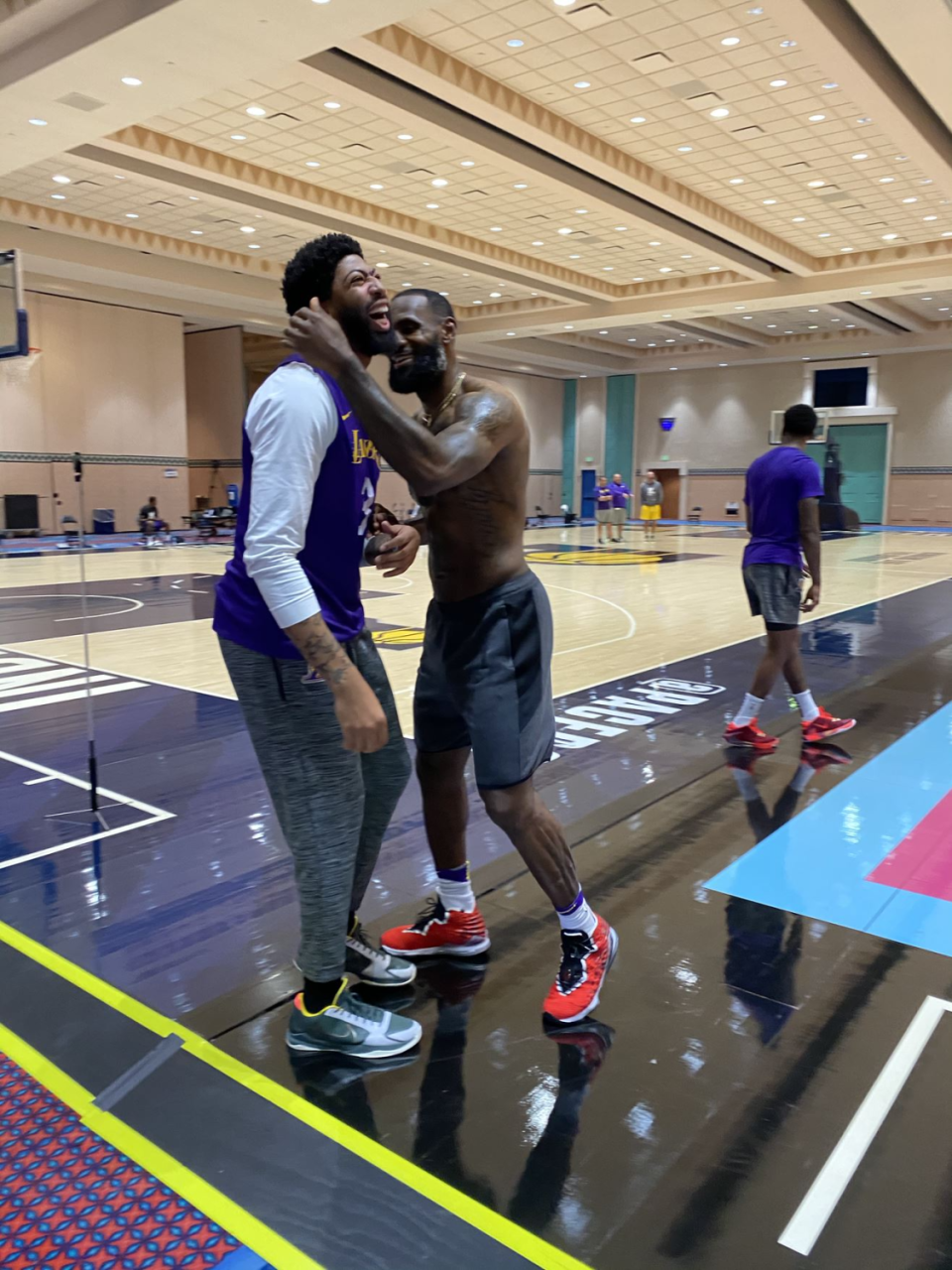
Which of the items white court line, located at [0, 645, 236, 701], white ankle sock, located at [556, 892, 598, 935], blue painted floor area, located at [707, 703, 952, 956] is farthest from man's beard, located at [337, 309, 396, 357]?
white court line, located at [0, 645, 236, 701]

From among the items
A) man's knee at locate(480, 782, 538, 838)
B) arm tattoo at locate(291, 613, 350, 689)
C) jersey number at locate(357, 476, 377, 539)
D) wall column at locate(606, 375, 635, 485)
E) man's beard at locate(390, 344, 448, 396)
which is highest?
wall column at locate(606, 375, 635, 485)

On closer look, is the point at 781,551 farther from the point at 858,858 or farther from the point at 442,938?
the point at 442,938

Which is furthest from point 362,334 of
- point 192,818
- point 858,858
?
point 858,858

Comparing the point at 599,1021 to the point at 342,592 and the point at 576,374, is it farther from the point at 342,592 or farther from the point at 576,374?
the point at 576,374

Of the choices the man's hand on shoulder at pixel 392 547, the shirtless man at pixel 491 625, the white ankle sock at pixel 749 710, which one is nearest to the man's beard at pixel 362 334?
the shirtless man at pixel 491 625

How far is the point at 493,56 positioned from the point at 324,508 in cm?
1032

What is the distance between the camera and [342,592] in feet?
6.54

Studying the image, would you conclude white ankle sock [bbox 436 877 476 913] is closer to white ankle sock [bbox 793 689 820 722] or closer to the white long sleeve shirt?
the white long sleeve shirt

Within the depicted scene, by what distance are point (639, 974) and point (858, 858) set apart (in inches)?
49.4

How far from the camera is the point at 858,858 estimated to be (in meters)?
3.34

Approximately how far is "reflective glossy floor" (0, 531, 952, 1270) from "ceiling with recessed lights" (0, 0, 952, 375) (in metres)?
7.20

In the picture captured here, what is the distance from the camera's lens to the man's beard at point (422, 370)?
2166 millimetres

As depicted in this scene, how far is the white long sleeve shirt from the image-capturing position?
172cm

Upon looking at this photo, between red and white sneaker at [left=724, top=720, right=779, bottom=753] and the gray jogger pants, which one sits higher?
the gray jogger pants
